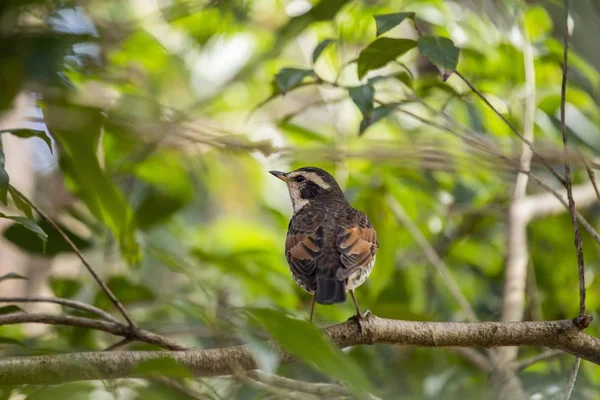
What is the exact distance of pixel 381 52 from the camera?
137 inches

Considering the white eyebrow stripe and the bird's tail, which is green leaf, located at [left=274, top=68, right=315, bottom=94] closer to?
the bird's tail

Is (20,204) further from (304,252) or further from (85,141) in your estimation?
(304,252)

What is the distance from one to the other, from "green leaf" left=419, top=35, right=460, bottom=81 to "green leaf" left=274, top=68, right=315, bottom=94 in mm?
557

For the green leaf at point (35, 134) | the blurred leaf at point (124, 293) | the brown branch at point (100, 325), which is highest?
the blurred leaf at point (124, 293)

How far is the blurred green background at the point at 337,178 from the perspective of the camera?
354 cm

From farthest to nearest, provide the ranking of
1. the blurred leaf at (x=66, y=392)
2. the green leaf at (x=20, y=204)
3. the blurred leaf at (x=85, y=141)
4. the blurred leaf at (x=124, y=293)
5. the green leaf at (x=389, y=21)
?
the blurred leaf at (x=124, y=293) < the green leaf at (x=389, y=21) < the green leaf at (x=20, y=204) < the blurred leaf at (x=85, y=141) < the blurred leaf at (x=66, y=392)

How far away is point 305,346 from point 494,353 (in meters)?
3.27

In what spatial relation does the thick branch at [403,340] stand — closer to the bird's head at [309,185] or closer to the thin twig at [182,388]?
the thin twig at [182,388]

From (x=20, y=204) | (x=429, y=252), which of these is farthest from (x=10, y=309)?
(x=429, y=252)

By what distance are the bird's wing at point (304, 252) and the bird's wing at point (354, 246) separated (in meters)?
0.11

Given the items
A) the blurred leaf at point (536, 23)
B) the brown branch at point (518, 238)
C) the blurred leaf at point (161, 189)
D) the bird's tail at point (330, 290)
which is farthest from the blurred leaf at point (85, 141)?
the blurred leaf at point (536, 23)

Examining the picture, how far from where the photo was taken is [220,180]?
800 centimetres

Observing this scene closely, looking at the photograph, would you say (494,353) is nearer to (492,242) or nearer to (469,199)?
(469,199)

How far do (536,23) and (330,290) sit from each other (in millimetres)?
3203
